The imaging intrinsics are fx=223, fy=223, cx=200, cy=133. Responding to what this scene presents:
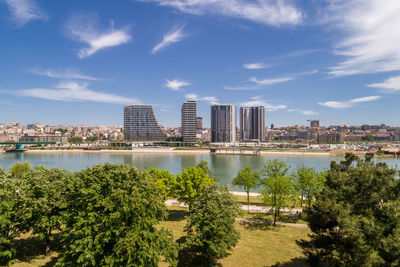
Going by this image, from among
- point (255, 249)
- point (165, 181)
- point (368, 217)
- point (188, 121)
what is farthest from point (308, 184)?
point (188, 121)

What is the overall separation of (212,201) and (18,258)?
11978 mm

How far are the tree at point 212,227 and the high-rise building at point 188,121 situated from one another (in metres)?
152

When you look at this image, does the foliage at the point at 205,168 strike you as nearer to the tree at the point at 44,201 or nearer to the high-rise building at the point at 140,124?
the tree at the point at 44,201

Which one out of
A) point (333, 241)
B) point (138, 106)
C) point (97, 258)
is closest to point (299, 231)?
point (333, 241)

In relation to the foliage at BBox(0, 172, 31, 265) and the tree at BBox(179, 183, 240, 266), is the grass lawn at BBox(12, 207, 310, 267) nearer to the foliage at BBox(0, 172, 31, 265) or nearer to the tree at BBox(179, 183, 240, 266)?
the foliage at BBox(0, 172, 31, 265)

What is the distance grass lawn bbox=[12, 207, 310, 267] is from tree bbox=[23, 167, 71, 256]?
4.12ft

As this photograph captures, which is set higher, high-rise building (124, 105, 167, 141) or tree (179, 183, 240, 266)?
high-rise building (124, 105, 167, 141)

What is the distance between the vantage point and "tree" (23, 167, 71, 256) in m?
12.3

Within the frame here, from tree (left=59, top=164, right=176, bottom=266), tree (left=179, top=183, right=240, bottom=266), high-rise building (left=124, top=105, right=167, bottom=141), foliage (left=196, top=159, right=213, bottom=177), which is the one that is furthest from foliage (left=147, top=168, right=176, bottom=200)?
high-rise building (left=124, top=105, right=167, bottom=141)

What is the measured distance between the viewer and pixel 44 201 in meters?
12.3

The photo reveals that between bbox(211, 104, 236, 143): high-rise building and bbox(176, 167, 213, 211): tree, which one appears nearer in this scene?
bbox(176, 167, 213, 211): tree

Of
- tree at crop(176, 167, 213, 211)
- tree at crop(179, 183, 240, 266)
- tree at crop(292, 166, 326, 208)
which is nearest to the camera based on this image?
tree at crop(179, 183, 240, 266)

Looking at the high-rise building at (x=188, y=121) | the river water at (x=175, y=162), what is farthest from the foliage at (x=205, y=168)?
the high-rise building at (x=188, y=121)

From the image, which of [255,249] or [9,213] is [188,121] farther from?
[9,213]
